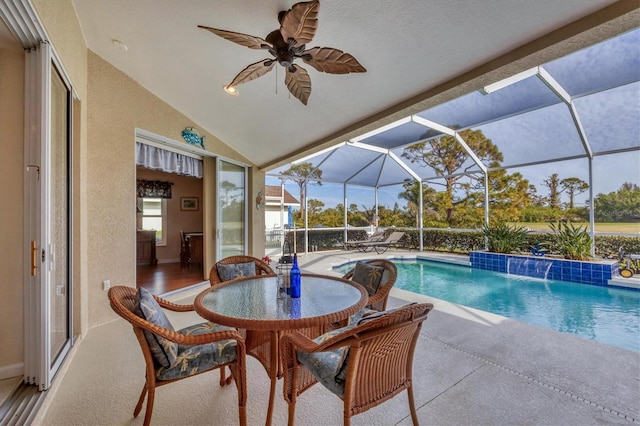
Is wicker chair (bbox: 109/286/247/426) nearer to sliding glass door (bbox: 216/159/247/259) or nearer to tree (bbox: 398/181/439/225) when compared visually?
sliding glass door (bbox: 216/159/247/259)

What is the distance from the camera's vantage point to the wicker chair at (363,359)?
1.28m

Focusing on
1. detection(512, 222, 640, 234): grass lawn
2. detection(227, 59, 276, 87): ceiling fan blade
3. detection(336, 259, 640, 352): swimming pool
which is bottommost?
detection(336, 259, 640, 352): swimming pool

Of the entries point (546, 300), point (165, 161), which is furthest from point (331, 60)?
point (546, 300)

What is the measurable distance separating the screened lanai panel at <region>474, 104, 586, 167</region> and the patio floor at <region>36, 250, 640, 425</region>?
4832mm

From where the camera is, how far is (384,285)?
238 centimetres

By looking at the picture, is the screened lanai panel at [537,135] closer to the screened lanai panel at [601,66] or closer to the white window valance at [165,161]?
the screened lanai panel at [601,66]

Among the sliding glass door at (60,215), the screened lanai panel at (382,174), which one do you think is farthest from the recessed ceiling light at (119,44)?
the screened lanai panel at (382,174)

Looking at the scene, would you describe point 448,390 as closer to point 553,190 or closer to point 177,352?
point 177,352

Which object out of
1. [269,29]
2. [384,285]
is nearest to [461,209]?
[384,285]

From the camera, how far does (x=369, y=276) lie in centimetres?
258

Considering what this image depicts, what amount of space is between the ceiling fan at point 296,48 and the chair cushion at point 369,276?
170 centimetres

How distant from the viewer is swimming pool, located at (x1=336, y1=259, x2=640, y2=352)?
350 centimetres

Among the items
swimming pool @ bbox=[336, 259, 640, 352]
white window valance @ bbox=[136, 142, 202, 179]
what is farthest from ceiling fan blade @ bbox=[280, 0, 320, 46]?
swimming pool @ bbox=[336, 259, 640, 352]

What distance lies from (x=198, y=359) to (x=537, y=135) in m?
7.69
